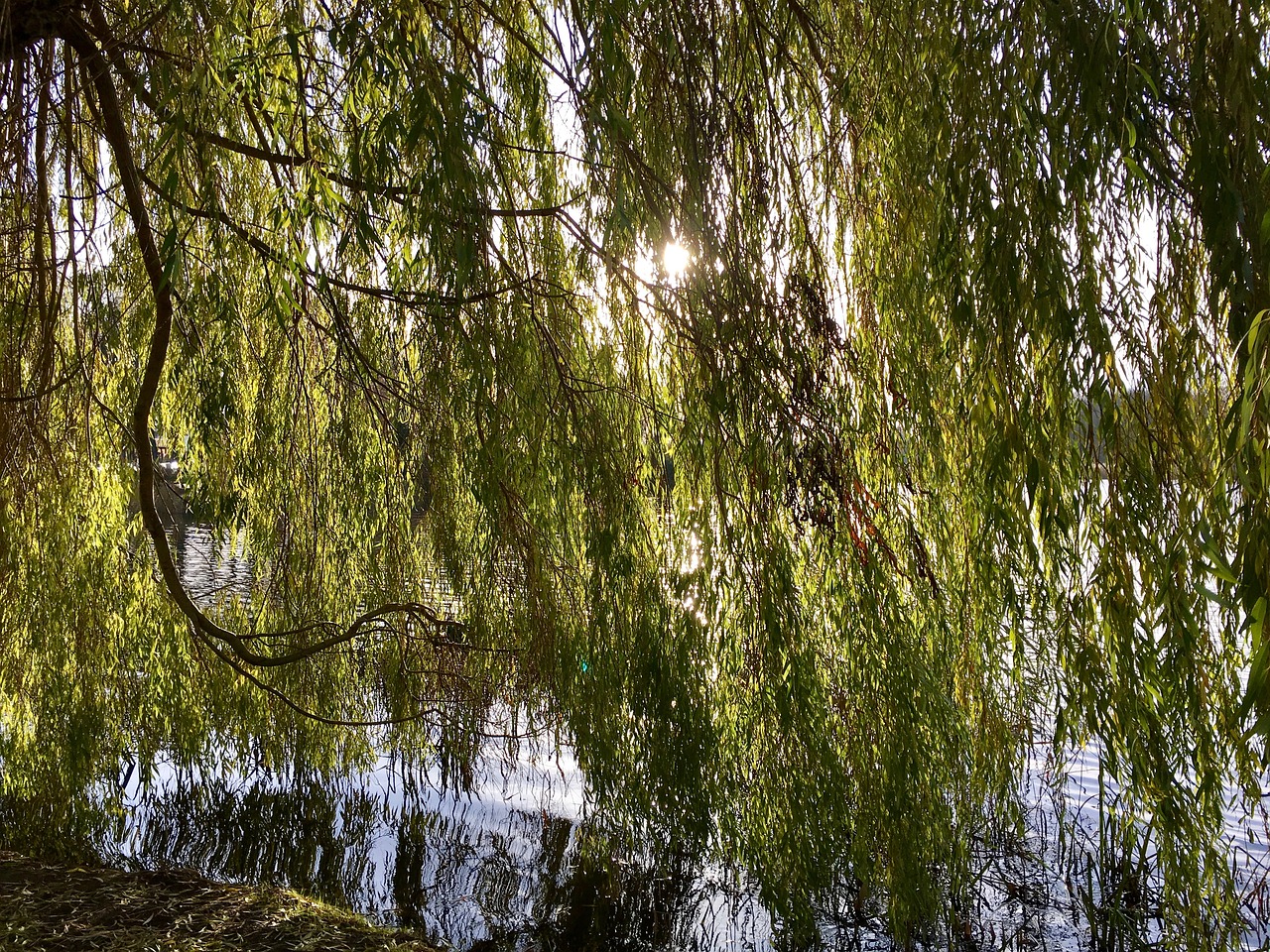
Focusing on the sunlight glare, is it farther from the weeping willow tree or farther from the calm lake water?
the calm lake water

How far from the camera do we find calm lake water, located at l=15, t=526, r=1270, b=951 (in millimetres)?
3584

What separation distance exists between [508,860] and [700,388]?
2472 millimetres

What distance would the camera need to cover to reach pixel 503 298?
254 centimetres

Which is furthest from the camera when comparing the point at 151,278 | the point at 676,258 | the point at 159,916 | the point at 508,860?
the point at 508,860

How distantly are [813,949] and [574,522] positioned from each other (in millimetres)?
1616

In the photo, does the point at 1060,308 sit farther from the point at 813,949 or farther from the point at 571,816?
the point at 571,816

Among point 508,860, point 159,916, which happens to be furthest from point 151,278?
point 508,860

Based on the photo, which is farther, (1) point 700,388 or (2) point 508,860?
(2) point 508,860

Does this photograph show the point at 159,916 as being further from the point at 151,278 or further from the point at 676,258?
the point at 676,258

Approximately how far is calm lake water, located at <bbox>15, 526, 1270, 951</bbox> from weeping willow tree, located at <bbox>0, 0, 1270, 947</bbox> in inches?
20.1

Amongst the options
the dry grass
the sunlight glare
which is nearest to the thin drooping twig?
the dry grass

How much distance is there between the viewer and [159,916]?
8.83 feet

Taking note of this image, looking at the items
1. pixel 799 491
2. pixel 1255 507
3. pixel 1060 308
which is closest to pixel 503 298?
pixel 799 491

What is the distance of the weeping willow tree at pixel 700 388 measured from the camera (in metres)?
1.80
